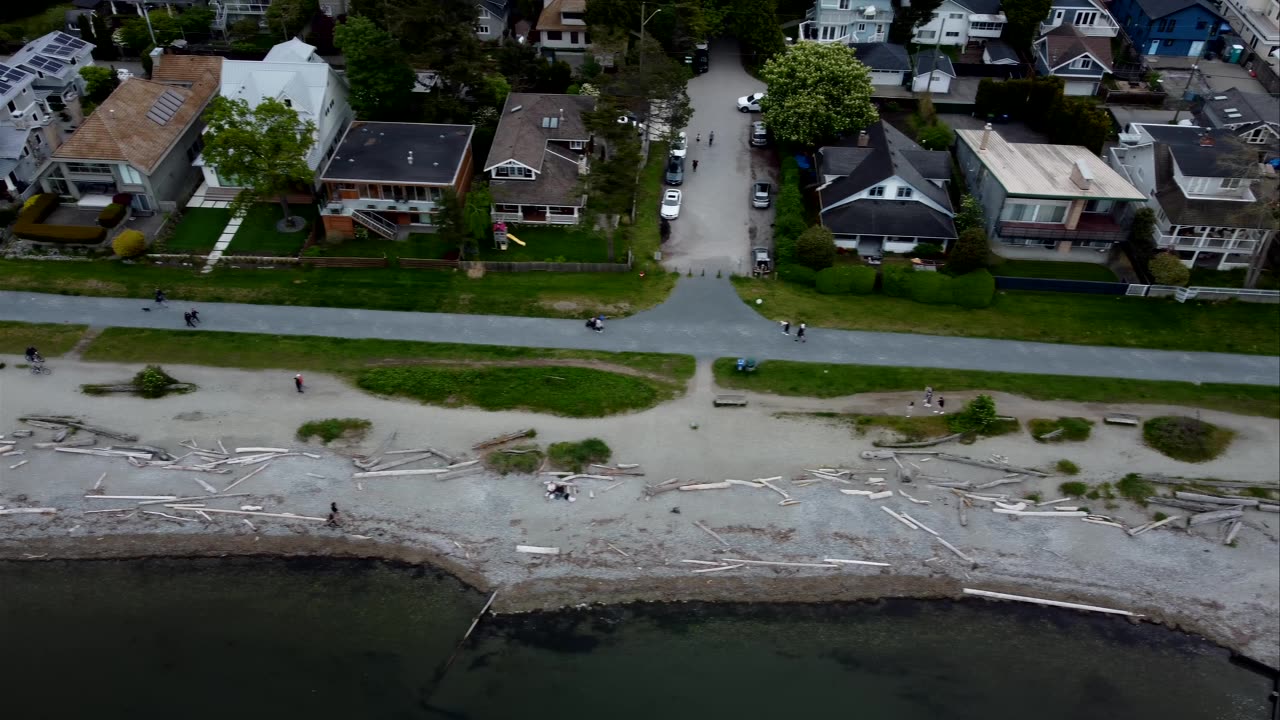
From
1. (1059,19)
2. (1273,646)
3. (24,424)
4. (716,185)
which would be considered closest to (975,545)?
(1273,646)

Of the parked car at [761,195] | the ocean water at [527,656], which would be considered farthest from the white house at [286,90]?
the ocean water at [527,656]

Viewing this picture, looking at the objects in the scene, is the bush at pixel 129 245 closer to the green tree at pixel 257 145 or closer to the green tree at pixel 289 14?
the green tree at pixel 257 145

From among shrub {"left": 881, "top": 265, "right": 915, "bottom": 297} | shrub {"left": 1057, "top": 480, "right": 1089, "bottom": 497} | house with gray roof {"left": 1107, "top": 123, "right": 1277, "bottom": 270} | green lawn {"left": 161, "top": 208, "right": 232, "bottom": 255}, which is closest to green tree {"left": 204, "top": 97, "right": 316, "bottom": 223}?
green lawn {"left": 161, "top": 208, "right": 232, "bottom": 255}

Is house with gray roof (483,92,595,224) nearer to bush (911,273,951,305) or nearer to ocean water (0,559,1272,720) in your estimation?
bush (911,273,951,305)

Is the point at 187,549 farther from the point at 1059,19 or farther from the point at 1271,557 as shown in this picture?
the point at 1059,19

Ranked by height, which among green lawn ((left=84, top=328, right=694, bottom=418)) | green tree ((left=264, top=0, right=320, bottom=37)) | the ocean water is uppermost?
green tree ((left=264, top=0, right=320, bottom=37))

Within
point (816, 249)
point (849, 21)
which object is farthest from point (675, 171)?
point (849, 21)
